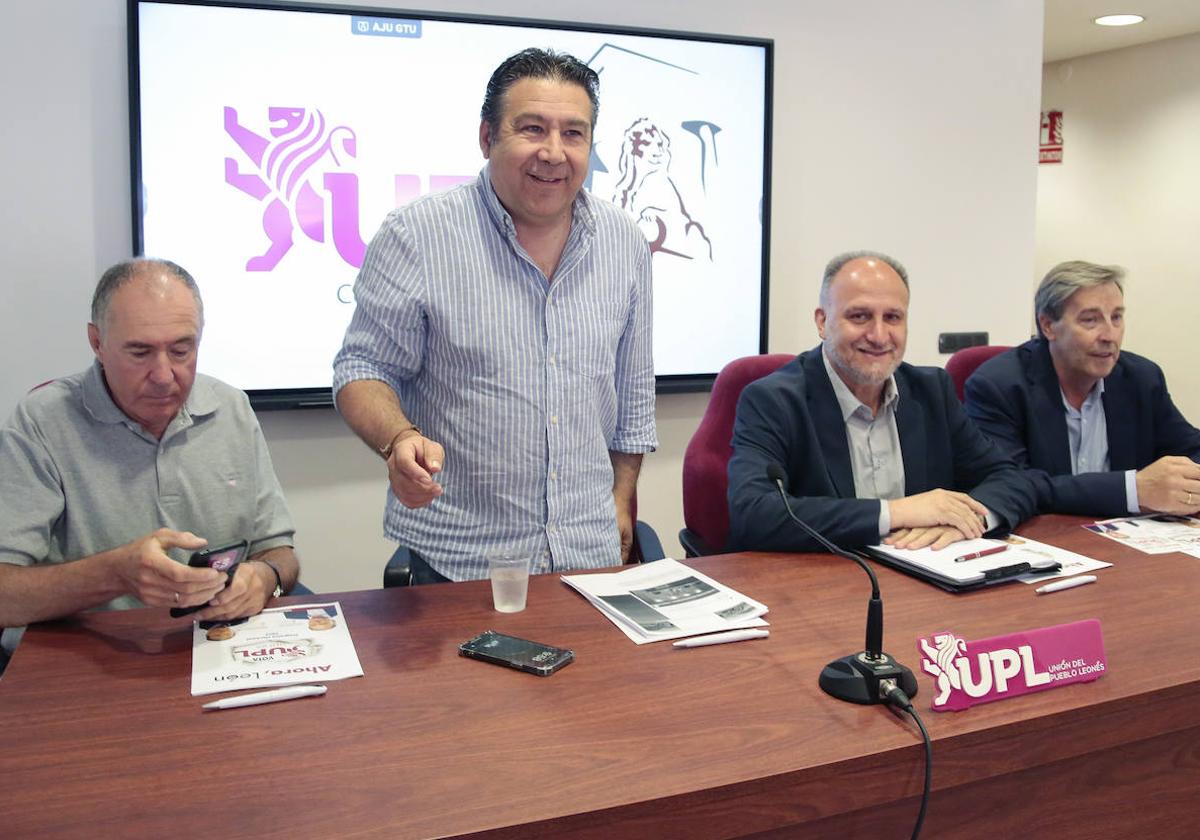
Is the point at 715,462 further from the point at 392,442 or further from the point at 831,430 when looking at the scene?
the point at 392,442

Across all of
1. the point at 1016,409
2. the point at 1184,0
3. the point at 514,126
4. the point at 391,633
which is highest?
the point at 1184,0

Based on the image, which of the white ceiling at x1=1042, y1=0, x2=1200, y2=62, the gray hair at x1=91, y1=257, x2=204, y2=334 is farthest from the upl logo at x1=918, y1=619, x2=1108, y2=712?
the white ceiling at x1=1042, y1=0, x2=1200, y2=62

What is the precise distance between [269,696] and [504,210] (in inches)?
40.8

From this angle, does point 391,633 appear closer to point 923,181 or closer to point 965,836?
point 965,836

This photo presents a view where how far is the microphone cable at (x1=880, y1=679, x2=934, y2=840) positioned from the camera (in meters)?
1.17

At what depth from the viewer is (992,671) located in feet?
4.26

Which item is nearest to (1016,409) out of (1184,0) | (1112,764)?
(1112,764)

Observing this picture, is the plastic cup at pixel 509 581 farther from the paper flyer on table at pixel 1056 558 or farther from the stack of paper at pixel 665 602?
the paper flyer on table at pixel 1056 558

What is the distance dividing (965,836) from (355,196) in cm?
249

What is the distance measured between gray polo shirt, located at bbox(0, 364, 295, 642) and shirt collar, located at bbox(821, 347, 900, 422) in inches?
48.8

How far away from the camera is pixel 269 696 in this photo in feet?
4.15

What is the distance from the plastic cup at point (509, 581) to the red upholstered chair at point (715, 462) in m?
0.91

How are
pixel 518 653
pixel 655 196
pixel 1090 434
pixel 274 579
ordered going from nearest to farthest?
pixel 518 653
pixel 274 579
pixel 1090 434
pixel 655 196

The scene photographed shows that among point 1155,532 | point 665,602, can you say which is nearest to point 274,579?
point 665,602
